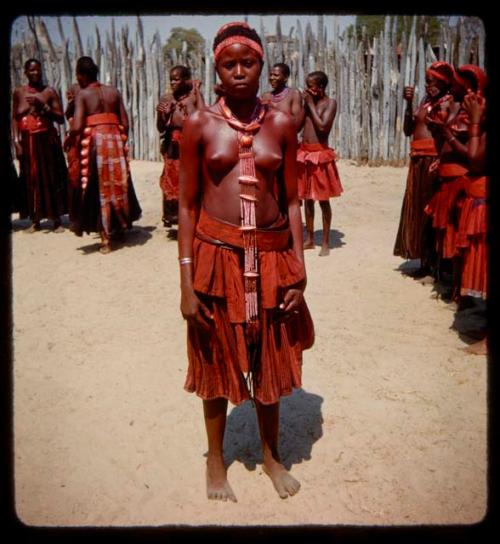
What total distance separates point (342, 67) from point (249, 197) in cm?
1027

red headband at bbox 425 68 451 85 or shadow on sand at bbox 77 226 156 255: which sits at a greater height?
red headband at bbox 425 68 451 85

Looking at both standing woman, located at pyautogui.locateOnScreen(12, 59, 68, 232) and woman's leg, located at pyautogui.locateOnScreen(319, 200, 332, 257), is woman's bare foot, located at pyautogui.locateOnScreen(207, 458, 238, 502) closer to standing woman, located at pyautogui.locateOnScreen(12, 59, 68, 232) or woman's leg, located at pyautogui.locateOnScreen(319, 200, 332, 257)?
woman's leg, located at pyautogui.locateOnScreen(319, 200, 332, 257)

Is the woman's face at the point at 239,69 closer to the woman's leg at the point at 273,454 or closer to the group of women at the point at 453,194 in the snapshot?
the woman's leg at the point at 273,454

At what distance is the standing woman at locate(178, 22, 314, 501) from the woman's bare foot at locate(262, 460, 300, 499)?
1.45 feet

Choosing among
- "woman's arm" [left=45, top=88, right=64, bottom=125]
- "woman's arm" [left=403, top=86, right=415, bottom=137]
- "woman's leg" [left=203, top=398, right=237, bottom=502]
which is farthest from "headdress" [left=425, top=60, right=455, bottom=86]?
"woman's arm" [left=45, top=88, right=64, bottom=125]

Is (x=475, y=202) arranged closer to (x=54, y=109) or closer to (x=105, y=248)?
(x=105, y=248)

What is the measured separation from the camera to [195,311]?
8.29 feet

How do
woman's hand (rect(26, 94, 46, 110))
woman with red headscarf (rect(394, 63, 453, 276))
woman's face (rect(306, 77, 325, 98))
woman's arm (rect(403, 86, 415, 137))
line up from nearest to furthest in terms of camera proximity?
woman with red headscarf (rect(394, 63, 453, 276)), woman's arm (rect(403, 86, 415, 137)), woman's face (rect(306, 77, 325, 98)), woman's hand (rect(26, 94, 46, 110))

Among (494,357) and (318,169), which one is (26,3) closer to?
(494,357)

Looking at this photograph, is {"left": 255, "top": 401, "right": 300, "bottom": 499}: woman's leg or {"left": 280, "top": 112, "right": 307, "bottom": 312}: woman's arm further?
{"left": 255, "top": 401, "right": 300, "bottom": 499}: woman's leg

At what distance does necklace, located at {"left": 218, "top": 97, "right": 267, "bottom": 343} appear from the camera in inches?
94.8

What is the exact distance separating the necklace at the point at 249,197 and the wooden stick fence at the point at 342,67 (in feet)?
32.3

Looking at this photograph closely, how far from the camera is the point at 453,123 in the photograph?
179 inches

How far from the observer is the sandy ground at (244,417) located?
9.09 feet
